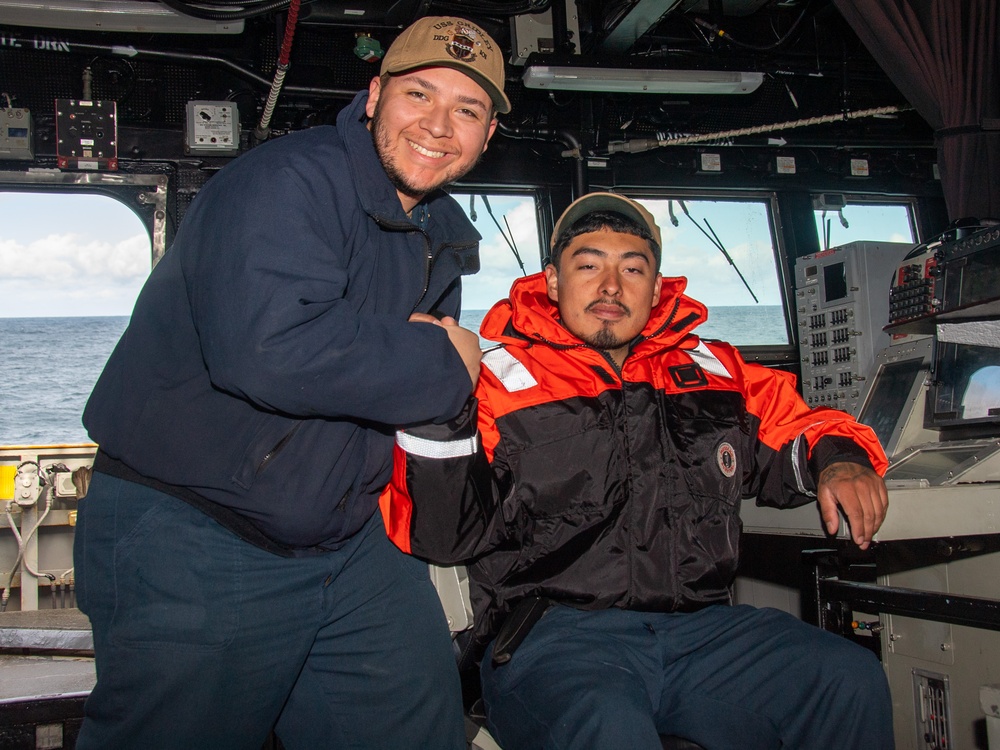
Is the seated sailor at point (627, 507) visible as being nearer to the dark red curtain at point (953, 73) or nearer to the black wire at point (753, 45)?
the dark red curtain at point (953, 73)

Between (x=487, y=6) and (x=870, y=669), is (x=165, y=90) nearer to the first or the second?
(x=487, y=6)

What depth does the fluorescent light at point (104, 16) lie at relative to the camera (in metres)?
3.18

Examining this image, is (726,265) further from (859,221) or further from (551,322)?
(551,322)

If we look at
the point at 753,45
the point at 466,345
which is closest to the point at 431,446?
the point at 466,345

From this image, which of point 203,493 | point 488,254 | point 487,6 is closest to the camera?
point 203,493

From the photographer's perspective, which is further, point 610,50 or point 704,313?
point 610,50

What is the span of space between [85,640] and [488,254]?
263cm

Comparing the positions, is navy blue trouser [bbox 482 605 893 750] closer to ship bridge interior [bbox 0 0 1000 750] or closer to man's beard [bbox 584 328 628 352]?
ship bridge interior [bbox 0 0 1000 750]

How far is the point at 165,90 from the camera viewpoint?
3.87 meters

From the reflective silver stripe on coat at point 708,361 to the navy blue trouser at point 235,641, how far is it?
3.30 feet

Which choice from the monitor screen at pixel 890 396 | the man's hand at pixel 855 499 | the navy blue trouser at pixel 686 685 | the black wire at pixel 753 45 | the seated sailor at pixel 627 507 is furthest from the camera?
the black wire at pixel 753 45

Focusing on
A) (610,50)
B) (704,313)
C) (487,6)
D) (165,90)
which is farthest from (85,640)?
(610,50)

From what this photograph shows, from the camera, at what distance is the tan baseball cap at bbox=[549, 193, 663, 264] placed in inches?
89.3

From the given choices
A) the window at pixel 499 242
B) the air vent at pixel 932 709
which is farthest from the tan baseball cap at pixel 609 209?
the window at pixel 499 242
